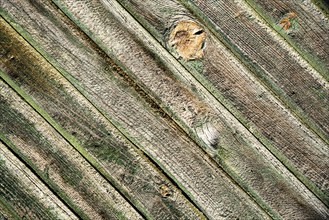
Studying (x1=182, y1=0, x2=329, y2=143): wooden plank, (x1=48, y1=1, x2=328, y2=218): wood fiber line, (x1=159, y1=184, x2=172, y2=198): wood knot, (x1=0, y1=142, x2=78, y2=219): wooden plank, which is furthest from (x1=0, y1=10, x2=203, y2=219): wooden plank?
(x1=182, y1=0, x2=329, y2=143): wooden plank

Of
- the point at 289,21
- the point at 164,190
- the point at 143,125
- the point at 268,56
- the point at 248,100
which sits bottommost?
the point at 164,190

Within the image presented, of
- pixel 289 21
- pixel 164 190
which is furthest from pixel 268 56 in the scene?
pixel 164 190

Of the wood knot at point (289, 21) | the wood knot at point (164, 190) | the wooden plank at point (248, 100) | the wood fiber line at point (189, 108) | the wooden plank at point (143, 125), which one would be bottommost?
the wood knot at point (164, 190)

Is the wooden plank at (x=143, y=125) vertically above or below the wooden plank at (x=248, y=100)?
below

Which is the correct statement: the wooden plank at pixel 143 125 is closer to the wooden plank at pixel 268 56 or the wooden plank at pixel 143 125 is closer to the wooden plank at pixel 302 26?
the wooden plank at pixel 268 56

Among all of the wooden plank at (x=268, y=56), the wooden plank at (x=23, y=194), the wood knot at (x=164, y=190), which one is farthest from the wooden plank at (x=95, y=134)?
the wooden plank at (x=268, y=56)

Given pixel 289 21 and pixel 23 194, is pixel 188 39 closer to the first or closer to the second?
pixel 289 21

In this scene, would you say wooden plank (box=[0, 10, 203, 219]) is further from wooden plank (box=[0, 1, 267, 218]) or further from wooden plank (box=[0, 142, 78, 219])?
wooden plank (box=[0, 142, 78, 219])
